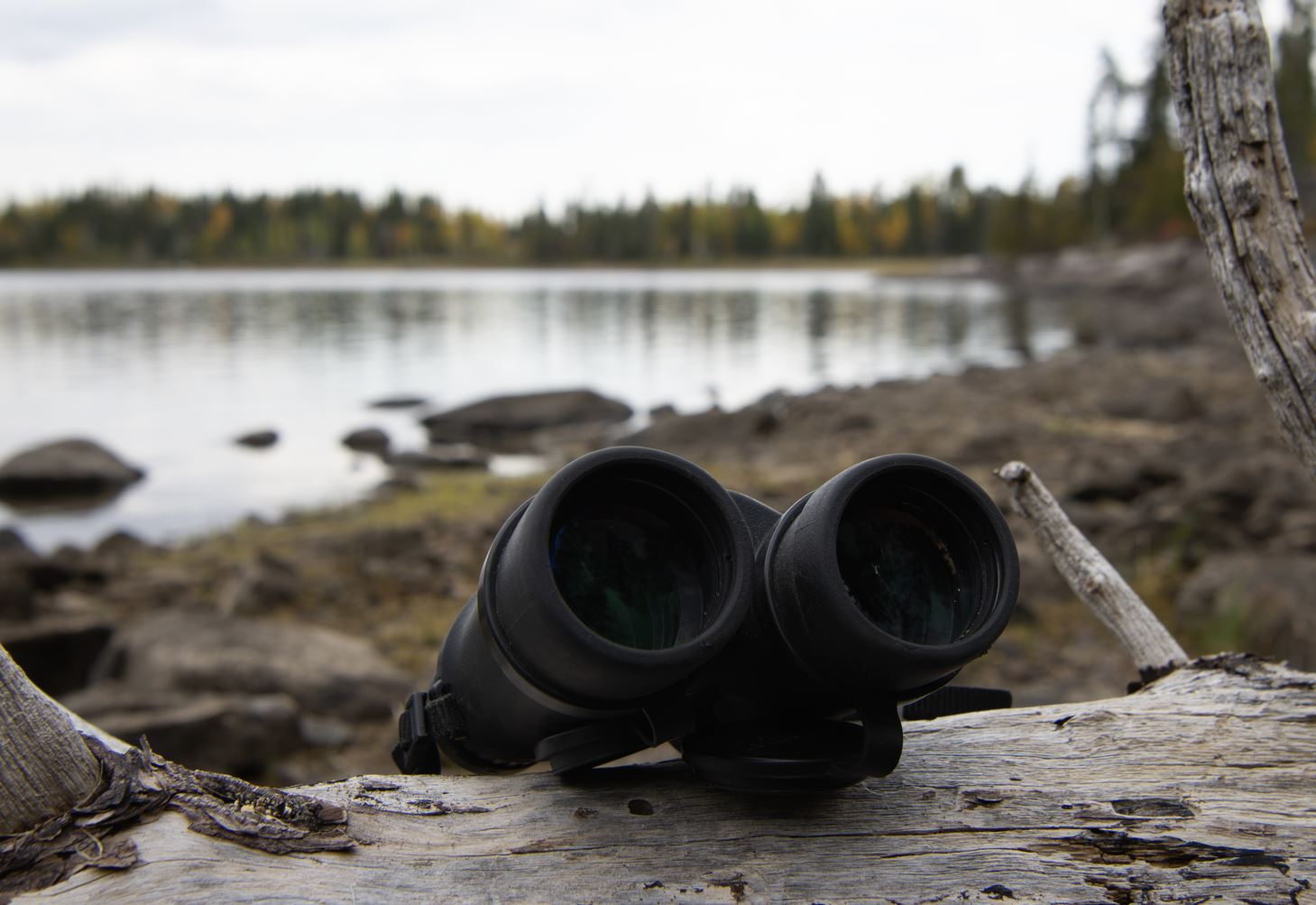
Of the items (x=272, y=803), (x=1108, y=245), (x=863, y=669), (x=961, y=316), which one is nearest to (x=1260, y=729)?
(x=863, y=669)

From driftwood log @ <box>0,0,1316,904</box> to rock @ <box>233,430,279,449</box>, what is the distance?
752 inches

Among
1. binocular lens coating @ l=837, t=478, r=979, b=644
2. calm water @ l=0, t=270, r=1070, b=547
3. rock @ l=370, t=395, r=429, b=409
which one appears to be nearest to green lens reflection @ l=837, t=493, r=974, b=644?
binocular lens coating @ l=837, t=478, r=979, b=644

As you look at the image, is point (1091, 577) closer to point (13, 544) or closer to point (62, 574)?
point (62, 574)

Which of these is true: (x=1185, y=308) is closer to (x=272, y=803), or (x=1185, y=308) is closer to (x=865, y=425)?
(x=865, y=425)

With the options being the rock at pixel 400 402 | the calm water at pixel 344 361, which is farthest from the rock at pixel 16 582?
the rock at pixel 400 402

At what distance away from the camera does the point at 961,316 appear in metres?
53.9

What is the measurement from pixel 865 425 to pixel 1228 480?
8447mm

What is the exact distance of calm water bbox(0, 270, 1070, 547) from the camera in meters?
17.7

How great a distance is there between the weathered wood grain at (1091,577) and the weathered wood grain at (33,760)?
6.78ft

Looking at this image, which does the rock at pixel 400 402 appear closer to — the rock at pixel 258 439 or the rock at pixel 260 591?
the rock at pixel 258 439

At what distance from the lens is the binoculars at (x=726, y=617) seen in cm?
163

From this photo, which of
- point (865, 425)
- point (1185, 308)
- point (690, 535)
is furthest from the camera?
point (1185, 308)

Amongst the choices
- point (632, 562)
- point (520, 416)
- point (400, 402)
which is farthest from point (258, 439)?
point (632, 562)

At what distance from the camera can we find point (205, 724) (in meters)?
5.61
